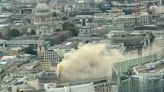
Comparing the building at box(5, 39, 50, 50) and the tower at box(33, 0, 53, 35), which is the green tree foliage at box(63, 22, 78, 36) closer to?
the tower at box(33, 0, 53, 35)

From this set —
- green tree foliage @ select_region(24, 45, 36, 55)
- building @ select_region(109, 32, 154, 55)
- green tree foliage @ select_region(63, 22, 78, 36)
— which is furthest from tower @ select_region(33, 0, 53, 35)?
building @ select_region(109, 32, 154, 55)

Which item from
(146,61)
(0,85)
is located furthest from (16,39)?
(146,61)

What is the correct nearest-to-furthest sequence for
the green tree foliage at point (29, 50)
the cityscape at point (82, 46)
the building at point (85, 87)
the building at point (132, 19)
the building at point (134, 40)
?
the cityscape at point (82, 46) → the building at point (85, 87) → the building at point (134, 40) → the green tree foliage at point (29, 50) → the building at point (132, 19)

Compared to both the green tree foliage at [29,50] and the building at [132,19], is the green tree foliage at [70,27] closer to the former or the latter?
the building at [132,19]

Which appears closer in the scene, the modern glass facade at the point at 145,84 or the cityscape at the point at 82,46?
the modern glass facade at the point at 145,84

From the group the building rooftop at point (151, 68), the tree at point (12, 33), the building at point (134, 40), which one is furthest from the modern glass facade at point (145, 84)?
the tree at point (12, 33)

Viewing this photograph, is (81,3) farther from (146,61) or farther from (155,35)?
(146,61)

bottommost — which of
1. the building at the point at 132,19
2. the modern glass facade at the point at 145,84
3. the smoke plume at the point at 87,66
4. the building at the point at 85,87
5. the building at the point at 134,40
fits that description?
the building at the point at 132,19
